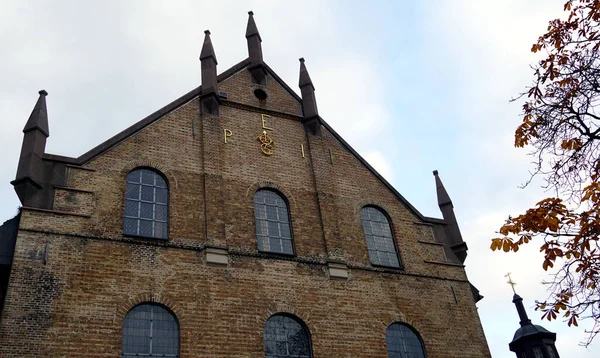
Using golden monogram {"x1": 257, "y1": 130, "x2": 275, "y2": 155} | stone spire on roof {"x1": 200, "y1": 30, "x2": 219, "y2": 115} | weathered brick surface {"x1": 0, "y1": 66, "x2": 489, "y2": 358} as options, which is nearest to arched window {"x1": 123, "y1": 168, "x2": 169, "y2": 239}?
weathered brick surface {"x1": 0, "y1": 66, "x2": 489, "y2": 358}

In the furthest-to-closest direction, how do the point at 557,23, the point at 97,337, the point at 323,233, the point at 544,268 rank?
the point at 323,233
the point at 97,337
the point at 557,23
the point at 544,268

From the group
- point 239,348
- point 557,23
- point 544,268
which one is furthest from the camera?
point 239,348

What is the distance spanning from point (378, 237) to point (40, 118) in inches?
395

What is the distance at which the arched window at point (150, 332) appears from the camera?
1178 cm

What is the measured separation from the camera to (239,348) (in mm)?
12586

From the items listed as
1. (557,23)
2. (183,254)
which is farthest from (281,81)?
(557,23)

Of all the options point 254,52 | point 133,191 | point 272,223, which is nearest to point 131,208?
point 133,191

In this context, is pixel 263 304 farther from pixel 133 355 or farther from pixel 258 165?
pixel 258 165

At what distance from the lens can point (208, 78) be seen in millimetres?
16953

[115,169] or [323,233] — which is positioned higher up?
[115,169]

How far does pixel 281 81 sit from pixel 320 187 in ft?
14.7

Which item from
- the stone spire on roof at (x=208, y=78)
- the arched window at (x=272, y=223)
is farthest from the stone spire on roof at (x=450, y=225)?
the stone spire on roof at (x=208, y=78)

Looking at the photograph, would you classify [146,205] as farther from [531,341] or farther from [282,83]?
[531,341]

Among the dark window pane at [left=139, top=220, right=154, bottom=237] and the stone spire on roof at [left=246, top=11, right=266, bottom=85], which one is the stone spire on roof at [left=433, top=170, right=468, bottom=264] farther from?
the dark window pane at [left=139, top=220, right=154, bottom=237]
